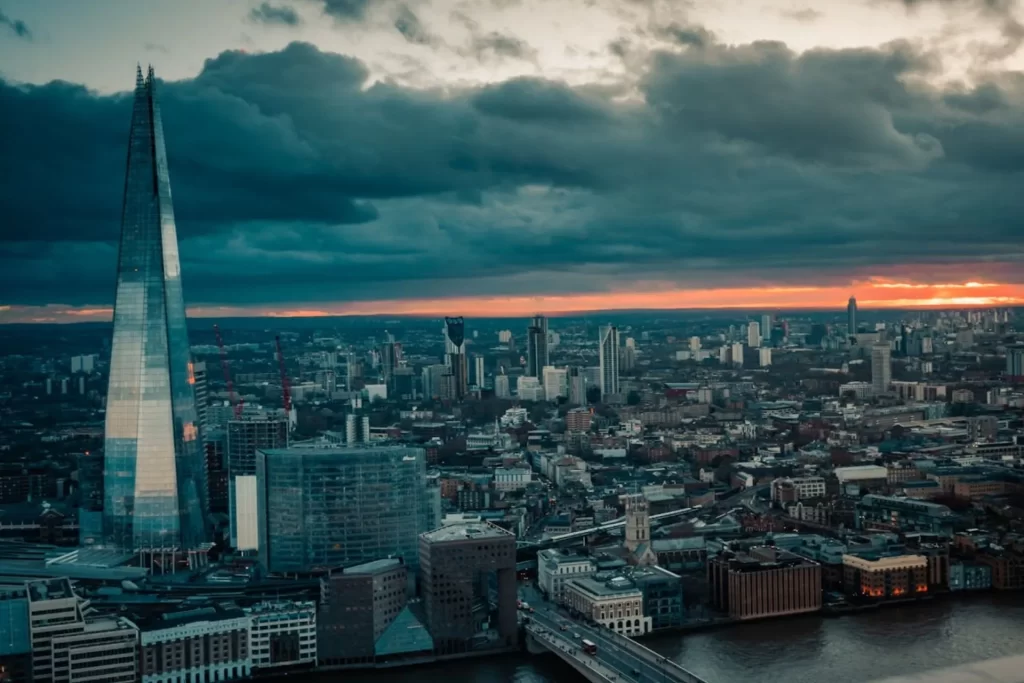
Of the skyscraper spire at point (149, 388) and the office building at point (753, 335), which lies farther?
the office building at point (753, 335)

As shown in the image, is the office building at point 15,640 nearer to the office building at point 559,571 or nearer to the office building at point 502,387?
the office building at point 559,571

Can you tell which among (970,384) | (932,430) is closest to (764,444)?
(932,430)

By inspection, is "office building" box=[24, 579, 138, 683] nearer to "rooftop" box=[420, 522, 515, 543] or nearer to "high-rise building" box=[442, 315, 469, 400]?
"rooftop" box=[420, 522, 515, 543]

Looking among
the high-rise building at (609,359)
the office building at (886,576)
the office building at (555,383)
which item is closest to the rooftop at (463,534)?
the office building at (886,576)

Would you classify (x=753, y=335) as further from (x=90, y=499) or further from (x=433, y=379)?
(x=90, y=499)

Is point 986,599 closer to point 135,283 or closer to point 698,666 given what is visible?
point 698,666
